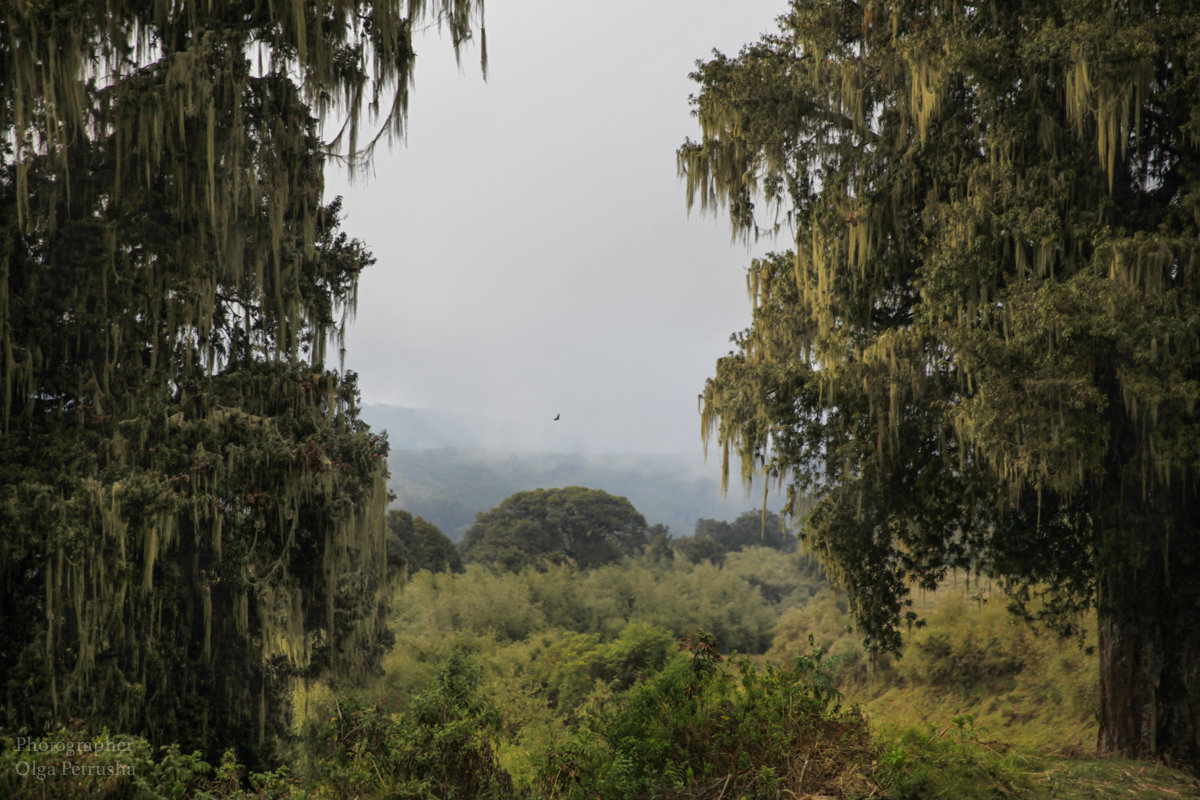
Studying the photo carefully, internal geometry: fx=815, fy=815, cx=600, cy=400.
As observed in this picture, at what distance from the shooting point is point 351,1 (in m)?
5.98

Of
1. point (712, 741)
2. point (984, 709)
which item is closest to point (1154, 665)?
point (712, 741)

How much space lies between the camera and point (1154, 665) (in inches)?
261

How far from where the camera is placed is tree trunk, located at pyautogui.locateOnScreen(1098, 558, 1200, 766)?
6512 millimetres

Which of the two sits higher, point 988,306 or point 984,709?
point 988,306

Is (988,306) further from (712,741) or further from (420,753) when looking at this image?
(420,753)

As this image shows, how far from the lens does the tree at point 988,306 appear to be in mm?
5641

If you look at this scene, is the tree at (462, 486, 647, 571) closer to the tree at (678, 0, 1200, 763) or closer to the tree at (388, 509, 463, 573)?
the tree at (388, 509, 463, 573)

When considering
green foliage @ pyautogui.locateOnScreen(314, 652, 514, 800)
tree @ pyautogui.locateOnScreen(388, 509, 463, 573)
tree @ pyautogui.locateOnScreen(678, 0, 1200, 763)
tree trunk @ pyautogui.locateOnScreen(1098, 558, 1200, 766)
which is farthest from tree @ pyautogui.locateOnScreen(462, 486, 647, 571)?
green foliage @ pyautogui.locateOnScreen(314, 652, 514, 800)

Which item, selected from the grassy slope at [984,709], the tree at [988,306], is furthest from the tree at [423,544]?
the tree at [988,306]

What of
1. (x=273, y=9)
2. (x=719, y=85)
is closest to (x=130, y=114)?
(x=273, y=9)

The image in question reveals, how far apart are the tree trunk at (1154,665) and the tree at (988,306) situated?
0.7 inches

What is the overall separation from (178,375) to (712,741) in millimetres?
4361

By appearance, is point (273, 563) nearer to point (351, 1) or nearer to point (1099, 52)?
point (351, 1)

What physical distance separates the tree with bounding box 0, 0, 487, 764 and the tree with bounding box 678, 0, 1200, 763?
11.9ft
